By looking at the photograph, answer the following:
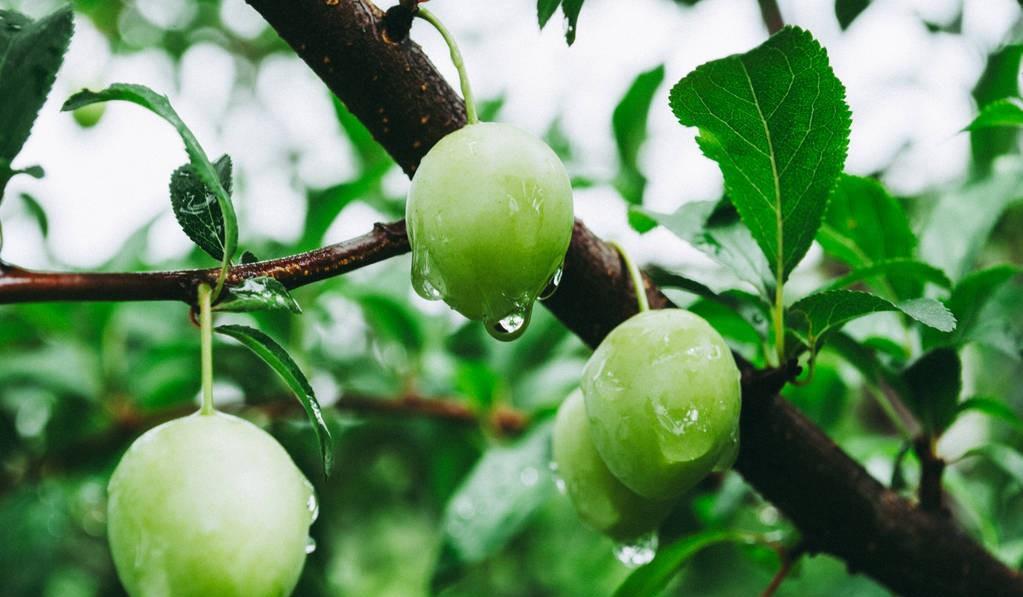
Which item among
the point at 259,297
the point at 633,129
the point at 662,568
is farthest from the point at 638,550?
the point at 633,129

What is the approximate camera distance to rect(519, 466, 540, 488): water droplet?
0.92 metres

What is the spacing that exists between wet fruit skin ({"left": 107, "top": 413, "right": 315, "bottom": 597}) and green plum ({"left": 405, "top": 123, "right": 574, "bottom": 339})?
130 millimetres

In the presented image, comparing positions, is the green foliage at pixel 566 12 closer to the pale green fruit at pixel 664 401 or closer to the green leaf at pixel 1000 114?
the pale green fruit at pixel 664 401

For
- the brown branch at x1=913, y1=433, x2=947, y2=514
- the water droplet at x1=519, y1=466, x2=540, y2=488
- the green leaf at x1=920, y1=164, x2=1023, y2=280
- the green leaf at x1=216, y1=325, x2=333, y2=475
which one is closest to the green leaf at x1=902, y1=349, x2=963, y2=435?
the brown branch at x1=913, y1=433, x2=947, y2=514

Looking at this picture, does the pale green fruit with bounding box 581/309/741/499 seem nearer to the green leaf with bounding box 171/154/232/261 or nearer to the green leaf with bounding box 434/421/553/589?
the green leaf with bounding box 171/154/232/261

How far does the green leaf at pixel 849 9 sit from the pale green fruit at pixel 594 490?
36 cm

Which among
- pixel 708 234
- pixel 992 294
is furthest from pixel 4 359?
pixel 992 294

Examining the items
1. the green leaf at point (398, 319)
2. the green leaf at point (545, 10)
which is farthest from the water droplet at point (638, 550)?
the green leaf at point (398, 319)

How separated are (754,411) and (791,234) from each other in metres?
0.12

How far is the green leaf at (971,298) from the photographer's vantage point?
2.35ft

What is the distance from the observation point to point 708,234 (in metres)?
0.64

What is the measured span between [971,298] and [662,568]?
0.33 meters

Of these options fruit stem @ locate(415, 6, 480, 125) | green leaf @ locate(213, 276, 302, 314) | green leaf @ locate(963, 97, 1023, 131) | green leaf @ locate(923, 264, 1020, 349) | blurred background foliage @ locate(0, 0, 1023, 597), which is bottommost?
blurred background foliage @ locate(0, 0, 1023, 597)

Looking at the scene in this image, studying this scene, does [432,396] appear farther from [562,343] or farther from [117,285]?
[117,285]
